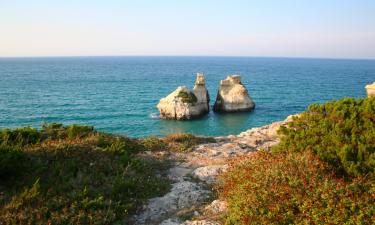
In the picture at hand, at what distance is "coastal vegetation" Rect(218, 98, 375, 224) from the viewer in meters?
7.37

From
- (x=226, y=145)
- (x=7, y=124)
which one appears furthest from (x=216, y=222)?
(x=7, y=124)

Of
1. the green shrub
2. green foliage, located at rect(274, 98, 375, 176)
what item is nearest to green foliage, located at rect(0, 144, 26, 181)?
the green shrub

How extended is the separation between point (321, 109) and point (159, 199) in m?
7.05

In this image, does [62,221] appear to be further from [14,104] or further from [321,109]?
[14,104]

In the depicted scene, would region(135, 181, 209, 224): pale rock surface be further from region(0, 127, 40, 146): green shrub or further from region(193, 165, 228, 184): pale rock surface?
region(0, 127, 40, 146): green shrub

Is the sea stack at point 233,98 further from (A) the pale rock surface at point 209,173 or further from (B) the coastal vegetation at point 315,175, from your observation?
(A) the pale rock surface at point 209,173

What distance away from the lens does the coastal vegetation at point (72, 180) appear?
8.47 m

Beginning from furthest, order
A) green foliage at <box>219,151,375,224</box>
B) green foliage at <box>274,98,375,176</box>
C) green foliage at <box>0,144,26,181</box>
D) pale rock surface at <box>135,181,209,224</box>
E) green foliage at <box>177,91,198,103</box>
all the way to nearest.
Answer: green foliage at <box>177,91,198,103</box> < green foliage at <box>0,144,26,181</box> < green foliage at <box>274,98,375,176</box> < pale rock surface at <box>135,181,209,224</box> < green foliage at <box>219,151,375,224</box>

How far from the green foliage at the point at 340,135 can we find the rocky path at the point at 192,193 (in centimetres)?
308

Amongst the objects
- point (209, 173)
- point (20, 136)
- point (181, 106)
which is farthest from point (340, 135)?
point (181, 106)

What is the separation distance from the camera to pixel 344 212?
706 cm

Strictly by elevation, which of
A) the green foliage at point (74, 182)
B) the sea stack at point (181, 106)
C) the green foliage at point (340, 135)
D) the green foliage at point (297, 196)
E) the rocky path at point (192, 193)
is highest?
the green foliage at point (340, 135)

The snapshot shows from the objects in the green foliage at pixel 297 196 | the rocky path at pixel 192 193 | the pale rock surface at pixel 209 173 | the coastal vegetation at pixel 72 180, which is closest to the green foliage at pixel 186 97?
the rocky path at pixel 192 193

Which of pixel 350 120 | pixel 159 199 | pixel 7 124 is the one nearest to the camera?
pixel 159 199
